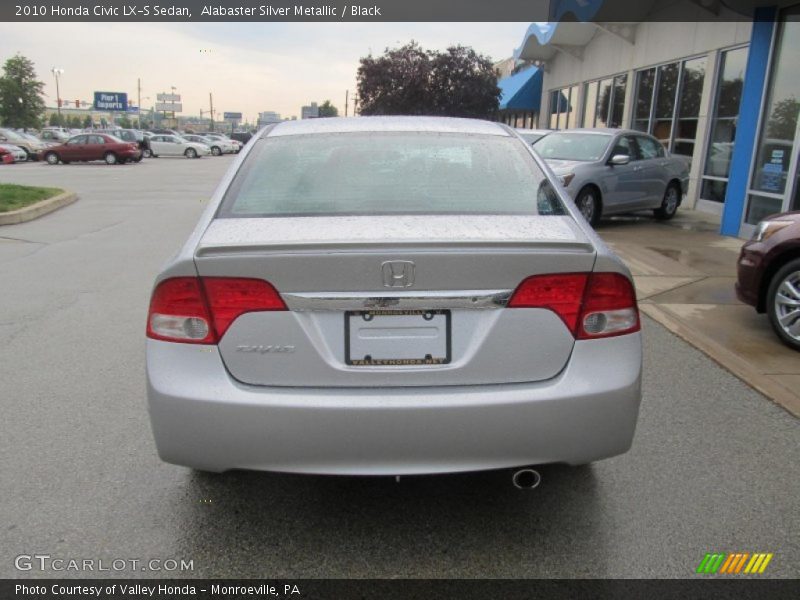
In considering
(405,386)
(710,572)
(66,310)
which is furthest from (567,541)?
(66,310)

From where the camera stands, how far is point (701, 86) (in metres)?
15.0

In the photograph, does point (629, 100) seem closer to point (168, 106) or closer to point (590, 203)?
point (590, 203)

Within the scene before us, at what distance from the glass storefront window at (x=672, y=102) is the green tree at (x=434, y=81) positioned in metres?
16.5

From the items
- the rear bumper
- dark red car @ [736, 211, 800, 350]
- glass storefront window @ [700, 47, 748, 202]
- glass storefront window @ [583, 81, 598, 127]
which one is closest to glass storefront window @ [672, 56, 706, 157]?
glass storefront window @ [700, 47, 748, 202]

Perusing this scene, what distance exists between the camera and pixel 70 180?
76.7ft

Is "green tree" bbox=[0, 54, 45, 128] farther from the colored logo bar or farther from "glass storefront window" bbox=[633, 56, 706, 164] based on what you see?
the colored logo bar

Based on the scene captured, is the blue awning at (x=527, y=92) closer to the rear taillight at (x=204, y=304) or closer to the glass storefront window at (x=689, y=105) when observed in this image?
the glass storefront window at (x=689, y=105)

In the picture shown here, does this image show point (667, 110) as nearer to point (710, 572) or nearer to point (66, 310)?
point (66, 310)

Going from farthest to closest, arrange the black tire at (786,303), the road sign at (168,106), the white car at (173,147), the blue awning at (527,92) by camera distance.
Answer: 1. the road sign at (168,106)
2. the white car at (173,147)
3. the blue awning at (527,92)
4. the black tire at (786,303)

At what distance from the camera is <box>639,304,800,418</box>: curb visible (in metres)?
4.32

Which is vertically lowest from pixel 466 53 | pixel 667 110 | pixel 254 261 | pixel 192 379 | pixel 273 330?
pixel 192 379

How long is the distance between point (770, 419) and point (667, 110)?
47.1 feet

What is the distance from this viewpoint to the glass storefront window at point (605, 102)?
64.1ft

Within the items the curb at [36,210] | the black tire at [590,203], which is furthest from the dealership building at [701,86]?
the curb at [36,210]
